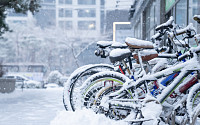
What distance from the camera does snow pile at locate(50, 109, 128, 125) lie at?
8.91 ft

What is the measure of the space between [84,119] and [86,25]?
3794 centimetres

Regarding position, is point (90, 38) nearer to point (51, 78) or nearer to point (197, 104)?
point (51, 78)

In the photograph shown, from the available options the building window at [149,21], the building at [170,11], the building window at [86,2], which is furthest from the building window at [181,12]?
the building window at [86,2]

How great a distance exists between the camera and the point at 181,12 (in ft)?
23.1

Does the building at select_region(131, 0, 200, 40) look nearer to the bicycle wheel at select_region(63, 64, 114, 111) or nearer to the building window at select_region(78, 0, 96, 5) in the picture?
the bicycle wheel at select_region(63, 64, 114, 111)

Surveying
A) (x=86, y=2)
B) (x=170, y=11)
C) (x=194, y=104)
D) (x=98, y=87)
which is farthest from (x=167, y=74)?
(x=86, y=2)

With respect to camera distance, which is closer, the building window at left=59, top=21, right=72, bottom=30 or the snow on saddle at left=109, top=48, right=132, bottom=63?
the snow on saddle at left=109, top=48, right=132, bottom=63

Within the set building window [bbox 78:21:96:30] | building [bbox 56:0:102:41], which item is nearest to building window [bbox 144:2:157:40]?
building [bbox 56:0:102:41]

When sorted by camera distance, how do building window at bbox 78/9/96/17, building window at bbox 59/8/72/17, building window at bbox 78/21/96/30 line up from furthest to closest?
building window at bbox 59/8/72/17, building window at bbox 78/9/96/17, building window at bbox 78/21/96/30

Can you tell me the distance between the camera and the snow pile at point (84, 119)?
8.91ft

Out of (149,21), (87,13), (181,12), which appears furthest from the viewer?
(87,13)

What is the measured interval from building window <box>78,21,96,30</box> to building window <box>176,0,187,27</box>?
30.8m

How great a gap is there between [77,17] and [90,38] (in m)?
7.62

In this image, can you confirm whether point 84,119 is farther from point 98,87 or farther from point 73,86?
point 73,86
